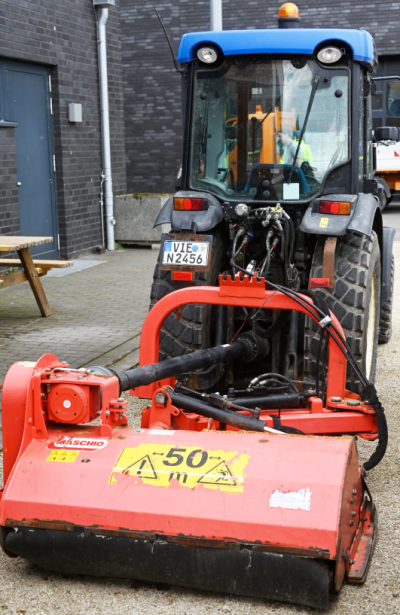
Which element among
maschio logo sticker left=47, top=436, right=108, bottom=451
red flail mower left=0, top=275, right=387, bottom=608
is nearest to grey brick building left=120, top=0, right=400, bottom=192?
red flail mower left=0, top=275, right=387, bottom=608

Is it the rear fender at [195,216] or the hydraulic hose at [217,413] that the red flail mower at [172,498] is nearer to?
the hydraulic hose at [217,413]

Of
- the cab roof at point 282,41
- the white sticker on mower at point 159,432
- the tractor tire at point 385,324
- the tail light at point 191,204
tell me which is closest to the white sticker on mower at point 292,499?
the white sticker on mower at point 159,432

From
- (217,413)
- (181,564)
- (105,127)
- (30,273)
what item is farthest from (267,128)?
(105,127)

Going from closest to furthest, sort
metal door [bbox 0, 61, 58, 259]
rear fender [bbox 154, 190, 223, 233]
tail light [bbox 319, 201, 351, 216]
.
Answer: tail light [bbox 319, 201, 351, 216] → rear fender [bbox 154, 190, 223, 233] → metal door [bbox 0, 61, 58, 259]

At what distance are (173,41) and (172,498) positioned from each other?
16906 millimetres

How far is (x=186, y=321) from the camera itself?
471 centimetres

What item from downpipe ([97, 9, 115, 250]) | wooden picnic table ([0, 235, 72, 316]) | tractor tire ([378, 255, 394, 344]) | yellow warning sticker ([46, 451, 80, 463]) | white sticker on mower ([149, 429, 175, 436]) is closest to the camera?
yellow warning sticker ([46, 451, 80, 463])

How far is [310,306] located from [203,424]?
2.65ft

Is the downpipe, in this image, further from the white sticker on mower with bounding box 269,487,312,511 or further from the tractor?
the white sticker on mower with bounding box 269,487,312,511

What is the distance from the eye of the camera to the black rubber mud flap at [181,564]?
2.89m

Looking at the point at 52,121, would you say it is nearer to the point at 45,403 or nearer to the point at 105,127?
the point at 105,127

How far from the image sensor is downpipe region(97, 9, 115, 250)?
1245cm

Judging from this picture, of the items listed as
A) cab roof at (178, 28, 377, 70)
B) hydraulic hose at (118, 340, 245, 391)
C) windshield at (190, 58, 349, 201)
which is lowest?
hydraulic hose at (118, 340, 245, 391)

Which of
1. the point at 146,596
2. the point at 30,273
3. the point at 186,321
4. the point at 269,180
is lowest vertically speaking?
the point at 146,596
